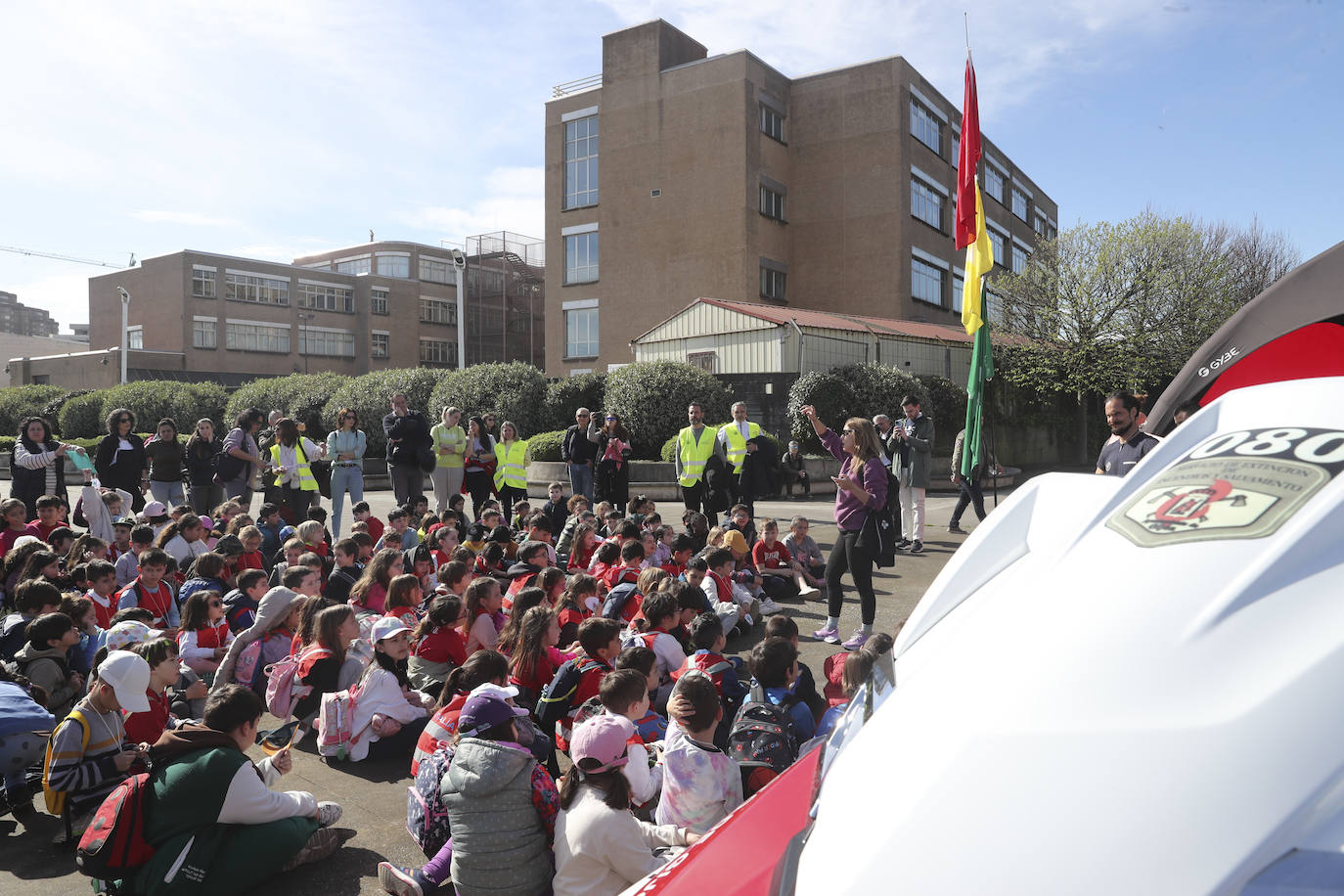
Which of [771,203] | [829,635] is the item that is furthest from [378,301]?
[829,635]

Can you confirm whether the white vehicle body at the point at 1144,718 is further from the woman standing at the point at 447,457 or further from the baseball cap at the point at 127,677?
the woman standing at the point at 447,457

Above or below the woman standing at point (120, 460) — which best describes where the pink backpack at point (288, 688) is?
below

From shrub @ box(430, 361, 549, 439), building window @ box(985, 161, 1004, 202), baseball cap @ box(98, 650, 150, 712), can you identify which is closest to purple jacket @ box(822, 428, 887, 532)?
baseball cap @ box(98, 650, 150, 712)

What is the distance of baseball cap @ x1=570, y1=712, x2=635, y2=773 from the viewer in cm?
298

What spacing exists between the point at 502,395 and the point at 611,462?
11.1 meters

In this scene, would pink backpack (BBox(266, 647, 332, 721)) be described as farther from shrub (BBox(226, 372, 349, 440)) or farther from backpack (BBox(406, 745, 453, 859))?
shrub (BBox(226, 372, 349, 440))

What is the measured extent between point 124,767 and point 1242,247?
1489 inches

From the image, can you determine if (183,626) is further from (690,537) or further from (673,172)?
(673,172)

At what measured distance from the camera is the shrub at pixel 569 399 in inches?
857

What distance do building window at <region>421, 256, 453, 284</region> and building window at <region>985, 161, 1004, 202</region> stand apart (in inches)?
1502

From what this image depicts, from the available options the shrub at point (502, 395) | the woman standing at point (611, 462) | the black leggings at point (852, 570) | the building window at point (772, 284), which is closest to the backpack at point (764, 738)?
the black leggings at point (852, 570)

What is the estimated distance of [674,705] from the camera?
142 inches

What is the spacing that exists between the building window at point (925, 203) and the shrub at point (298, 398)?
71.6 ft

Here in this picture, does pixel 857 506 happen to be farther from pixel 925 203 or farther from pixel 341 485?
pixel 925 203
